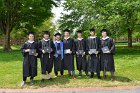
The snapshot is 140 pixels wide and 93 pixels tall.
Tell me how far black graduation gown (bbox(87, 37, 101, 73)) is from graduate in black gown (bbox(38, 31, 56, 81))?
1397mm

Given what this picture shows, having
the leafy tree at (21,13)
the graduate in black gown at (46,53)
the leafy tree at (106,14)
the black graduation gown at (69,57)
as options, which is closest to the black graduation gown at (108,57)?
the black graduation gown at (69,57)

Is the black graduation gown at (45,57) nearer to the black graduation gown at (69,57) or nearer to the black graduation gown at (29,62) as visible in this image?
the black graduation gown at (29,62)

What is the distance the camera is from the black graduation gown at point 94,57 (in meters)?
11.9

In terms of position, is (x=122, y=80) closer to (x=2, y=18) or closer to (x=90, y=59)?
(x=90, y=59)

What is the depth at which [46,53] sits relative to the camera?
1168 centimetres

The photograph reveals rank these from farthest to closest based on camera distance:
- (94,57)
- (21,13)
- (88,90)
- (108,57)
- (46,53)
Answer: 1. (21,13)
2. (94,57)
3. (108,57)
4. (46,53)
5. (88,90)

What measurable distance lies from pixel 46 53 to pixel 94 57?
1.78m

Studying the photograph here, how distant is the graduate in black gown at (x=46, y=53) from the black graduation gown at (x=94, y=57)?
1397mm

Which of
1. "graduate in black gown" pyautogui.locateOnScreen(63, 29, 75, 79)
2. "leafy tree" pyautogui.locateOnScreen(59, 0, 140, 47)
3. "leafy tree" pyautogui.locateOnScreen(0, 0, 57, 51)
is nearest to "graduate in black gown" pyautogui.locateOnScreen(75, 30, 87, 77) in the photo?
"graduate in black gown" pyautogui.locateOnScreen(63, 29, 75, 79)

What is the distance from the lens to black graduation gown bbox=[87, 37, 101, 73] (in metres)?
11.9

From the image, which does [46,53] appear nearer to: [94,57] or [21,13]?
[94,57]

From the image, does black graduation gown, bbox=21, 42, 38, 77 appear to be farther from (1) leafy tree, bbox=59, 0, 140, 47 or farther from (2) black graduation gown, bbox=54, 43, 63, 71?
(1) leafy tree, bbox=59, 0, 140, 47

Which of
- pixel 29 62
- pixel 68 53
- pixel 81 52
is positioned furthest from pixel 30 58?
pixel 81 52

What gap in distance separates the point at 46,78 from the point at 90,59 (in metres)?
1.76
